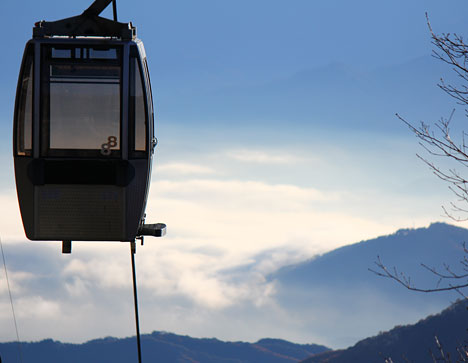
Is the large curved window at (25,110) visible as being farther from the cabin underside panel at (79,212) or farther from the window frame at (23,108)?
the cabin underside panel at (79,212)

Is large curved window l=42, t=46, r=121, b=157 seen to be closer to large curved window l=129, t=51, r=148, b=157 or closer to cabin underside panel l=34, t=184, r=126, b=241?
large curved window l=129, t=51, r=148, b=157

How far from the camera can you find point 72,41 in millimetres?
12016

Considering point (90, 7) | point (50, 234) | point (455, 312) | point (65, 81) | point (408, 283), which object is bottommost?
point (408, 283)

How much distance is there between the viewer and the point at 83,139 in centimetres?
1207

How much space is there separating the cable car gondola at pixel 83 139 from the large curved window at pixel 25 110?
2cm

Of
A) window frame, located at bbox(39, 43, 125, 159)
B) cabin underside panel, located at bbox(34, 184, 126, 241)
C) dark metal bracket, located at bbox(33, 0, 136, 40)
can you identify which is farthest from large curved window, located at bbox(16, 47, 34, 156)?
cabin underside panel, located at bbox(34, 184, 126, 241)

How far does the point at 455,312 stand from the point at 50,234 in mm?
174688

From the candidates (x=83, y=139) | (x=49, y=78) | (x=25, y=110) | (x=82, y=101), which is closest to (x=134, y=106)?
(x=82, y=101)

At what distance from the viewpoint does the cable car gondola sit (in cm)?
1190

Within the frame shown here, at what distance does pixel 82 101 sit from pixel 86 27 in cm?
120

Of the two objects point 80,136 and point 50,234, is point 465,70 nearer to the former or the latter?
point 80,136

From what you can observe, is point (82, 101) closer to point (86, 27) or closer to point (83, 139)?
point (83, 139)

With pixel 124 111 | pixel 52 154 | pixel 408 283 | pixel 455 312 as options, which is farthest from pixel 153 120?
pixel 455 312

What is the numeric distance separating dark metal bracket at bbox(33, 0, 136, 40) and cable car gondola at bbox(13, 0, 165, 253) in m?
0.02
